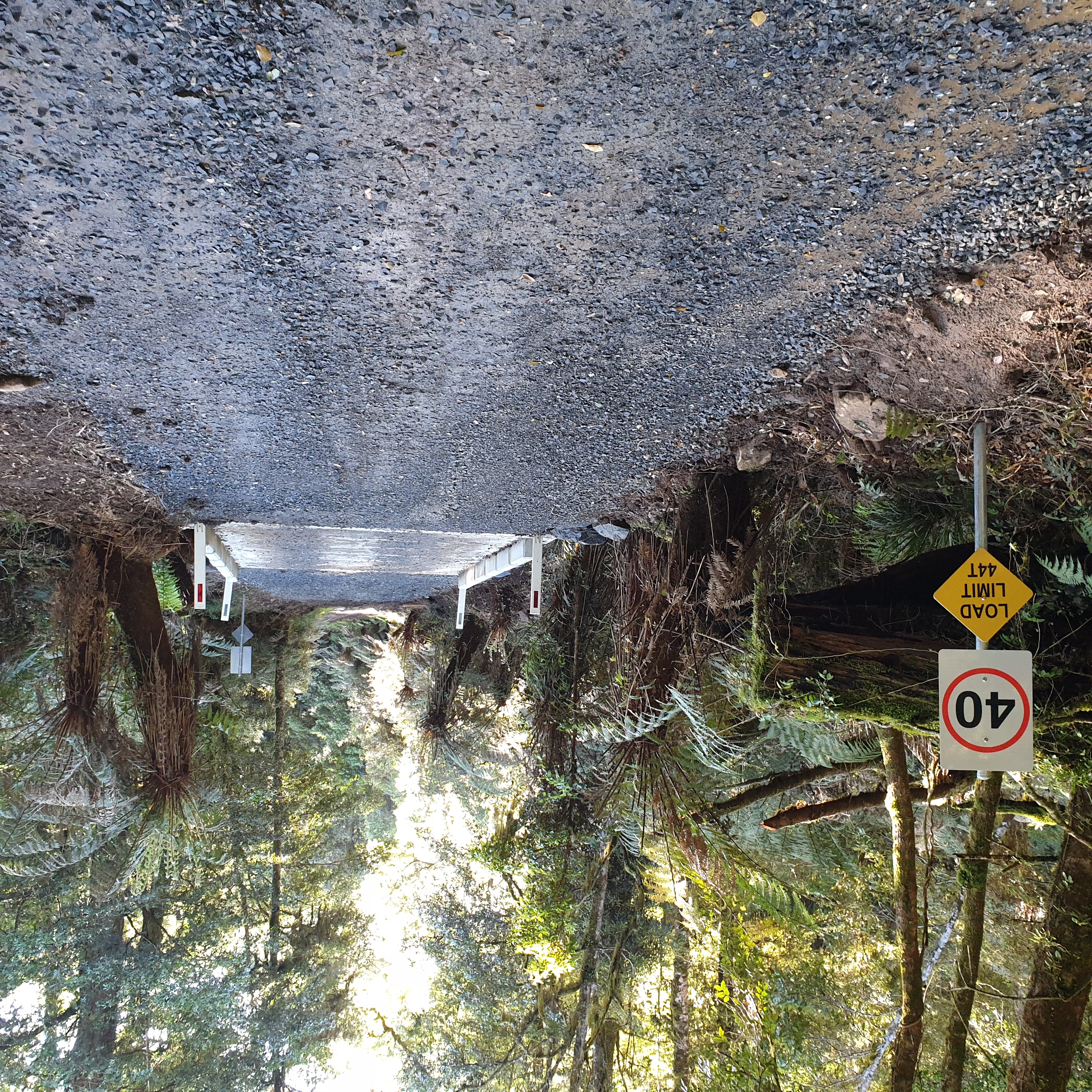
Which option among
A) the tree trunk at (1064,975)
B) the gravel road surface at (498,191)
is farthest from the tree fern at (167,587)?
the tree trunk at (1064,975)

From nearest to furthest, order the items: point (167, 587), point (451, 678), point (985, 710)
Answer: point (985, 710)
point (167, 587)
point (451, 678)

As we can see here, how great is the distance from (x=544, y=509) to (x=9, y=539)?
10.3 ft

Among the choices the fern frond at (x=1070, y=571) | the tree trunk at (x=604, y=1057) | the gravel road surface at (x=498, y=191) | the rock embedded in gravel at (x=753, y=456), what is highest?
the gravel road surface at (x=498, y=191)

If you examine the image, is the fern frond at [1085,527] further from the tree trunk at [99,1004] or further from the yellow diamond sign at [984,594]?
the tree trunk at [99,1004]

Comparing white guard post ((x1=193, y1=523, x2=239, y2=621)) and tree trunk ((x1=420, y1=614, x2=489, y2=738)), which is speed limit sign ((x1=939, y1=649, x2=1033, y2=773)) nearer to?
white guard post ((x1=193, y1=523, x2=239, y2=621))

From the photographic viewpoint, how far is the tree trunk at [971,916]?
9.46 ft

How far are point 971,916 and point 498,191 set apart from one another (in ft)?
10.7

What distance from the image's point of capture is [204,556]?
423 cm

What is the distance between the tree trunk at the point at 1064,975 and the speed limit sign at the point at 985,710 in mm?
809

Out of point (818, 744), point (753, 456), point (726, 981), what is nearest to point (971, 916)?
point (818, 744)

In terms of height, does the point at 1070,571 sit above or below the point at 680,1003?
above

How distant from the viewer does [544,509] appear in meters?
4.07

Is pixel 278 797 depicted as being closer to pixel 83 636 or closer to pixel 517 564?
pixel 83 636

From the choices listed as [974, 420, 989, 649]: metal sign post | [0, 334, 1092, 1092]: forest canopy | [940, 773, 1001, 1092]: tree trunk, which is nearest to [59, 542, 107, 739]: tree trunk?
[0, 334, 1092, 1092]: forest canopy
